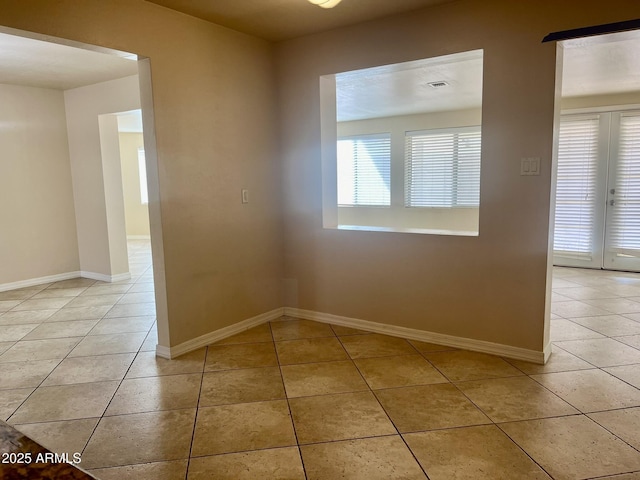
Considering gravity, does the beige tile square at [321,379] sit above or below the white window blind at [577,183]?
below

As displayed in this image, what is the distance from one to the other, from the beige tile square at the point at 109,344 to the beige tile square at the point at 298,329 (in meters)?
1.11

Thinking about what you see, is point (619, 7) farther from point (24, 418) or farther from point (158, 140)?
point (24, 418)

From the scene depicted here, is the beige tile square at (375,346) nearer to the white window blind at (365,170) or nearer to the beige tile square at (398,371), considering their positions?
the beige tile square at (398,371)

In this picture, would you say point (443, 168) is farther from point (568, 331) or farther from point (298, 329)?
point (298, 329)

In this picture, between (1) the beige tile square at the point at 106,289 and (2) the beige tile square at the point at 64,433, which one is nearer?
(2) the beige tile square at the point at 64,433

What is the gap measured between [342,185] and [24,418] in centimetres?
677

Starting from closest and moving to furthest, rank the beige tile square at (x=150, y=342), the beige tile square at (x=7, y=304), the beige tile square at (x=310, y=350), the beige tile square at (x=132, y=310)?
the beige tile square at (x=310, y=350)
the beige tile square at (x=150, y=342)
the beige tile square at (x=132, y=310)
the beige tile square at (x=7, y=304)

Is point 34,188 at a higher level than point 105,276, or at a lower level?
higher

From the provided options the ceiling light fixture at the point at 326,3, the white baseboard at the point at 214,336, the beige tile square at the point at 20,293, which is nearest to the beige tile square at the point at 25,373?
the white baseboard at the point at 214,336

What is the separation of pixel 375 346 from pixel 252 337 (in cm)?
102

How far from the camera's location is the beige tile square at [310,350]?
3023mm

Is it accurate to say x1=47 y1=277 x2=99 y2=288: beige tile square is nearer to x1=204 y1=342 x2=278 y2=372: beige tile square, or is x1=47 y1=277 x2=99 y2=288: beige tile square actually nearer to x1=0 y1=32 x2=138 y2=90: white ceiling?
x1=0 y1=32 x2=138 y2=90: white ceiling

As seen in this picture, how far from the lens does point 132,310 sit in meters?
4.30

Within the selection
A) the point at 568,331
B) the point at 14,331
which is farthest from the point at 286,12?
the point at 14,331
